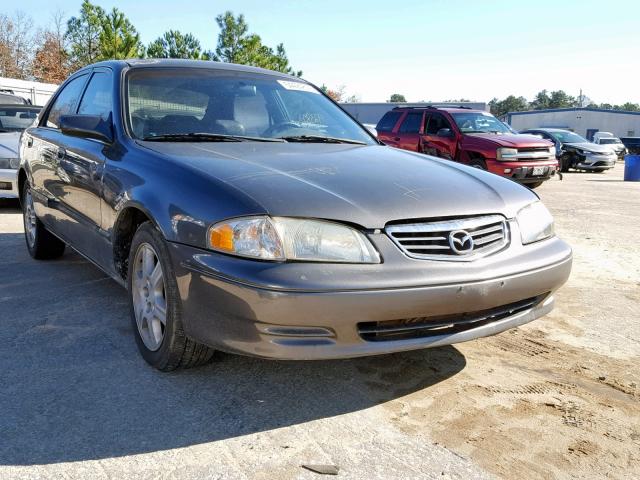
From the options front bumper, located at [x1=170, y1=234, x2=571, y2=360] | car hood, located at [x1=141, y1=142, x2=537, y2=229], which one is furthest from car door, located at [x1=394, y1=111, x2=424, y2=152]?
front bumper, located at [x1=170, y1=234, x2=571, y2=360]

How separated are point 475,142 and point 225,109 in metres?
8.93

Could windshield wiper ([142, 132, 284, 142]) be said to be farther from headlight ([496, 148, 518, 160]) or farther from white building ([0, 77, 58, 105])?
white building ([0, 77, 58, 105])

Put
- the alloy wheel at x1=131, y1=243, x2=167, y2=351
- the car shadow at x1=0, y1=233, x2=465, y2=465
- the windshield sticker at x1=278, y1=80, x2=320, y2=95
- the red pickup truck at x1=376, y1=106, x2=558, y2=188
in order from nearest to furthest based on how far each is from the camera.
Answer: the car shadow at x1=0, y1=233, x2=465, y2=465 → the alloy wheel at x1=131, y1=243, x2=167, y2=351 → the windshield sticker at x1=278, y1=80, x2=320, y2=95 → the red pickup truck at x1=376, y1=106, x2=558, y2=188

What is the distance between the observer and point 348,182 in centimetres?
285

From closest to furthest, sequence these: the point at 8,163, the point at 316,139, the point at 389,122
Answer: the point at 316,139 < the point at 8,163 < the point at 389,122

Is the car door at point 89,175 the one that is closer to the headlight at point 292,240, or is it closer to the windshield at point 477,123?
the headlight at point 292,240

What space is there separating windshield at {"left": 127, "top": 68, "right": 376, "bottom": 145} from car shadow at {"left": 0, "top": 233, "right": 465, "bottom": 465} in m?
1.24

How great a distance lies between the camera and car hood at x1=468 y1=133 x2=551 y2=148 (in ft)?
38.7

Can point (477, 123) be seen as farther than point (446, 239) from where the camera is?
Yes

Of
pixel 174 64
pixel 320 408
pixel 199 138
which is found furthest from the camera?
pixel 174 64

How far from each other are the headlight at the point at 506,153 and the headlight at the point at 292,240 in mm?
9748

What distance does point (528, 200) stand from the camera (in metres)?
3.18

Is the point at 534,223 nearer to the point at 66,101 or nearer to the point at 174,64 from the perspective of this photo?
the point at 174,64

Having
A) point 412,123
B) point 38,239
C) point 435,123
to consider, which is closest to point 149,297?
point 38,239
